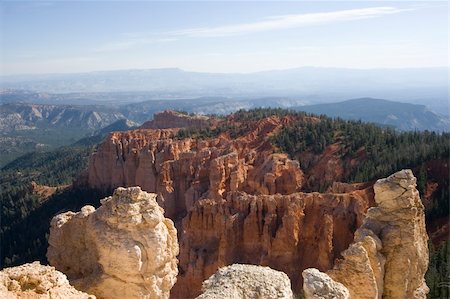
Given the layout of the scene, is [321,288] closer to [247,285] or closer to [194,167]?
[247,285]

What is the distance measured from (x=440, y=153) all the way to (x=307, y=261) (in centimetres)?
2537

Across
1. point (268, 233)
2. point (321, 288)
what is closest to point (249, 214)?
point (268, 233)

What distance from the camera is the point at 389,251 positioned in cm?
1487

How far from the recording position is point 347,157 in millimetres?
51812

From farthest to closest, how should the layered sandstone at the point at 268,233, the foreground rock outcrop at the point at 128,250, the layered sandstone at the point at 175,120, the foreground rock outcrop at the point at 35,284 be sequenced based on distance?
1. the layered sandstone at the point at 175,120
2. the layered sandstone at the point at 268,233
3. the foreground rock outcrop at the point at 128,250
4. the foreground rock outcrop at the point at 35,284

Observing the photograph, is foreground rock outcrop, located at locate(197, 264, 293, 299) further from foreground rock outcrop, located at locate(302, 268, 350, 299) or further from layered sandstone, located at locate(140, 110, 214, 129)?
layered sandstone, located at locate(140, 110, 214, 129)

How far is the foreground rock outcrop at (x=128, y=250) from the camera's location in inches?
451

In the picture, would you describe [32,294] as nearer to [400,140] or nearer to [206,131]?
[400,140]

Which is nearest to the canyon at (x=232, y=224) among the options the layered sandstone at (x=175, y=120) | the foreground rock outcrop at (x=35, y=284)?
the foreground rock outcrop at (x=35, y=284)

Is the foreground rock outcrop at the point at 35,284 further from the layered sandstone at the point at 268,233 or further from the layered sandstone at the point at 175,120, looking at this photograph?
the layered sandstone at the point at 175,120

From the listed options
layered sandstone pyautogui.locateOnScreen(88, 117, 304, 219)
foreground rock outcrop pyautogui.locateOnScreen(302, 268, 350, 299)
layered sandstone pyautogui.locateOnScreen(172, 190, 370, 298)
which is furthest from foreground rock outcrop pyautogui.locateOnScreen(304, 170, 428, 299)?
layered sandstone pyautogui.locateOnScreen(88, 117, 304, 219)

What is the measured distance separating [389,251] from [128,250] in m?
8.35

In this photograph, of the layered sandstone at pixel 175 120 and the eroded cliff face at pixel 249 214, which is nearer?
the eroded cliff face at pixel 249 214

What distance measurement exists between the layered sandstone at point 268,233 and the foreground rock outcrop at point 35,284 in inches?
797
